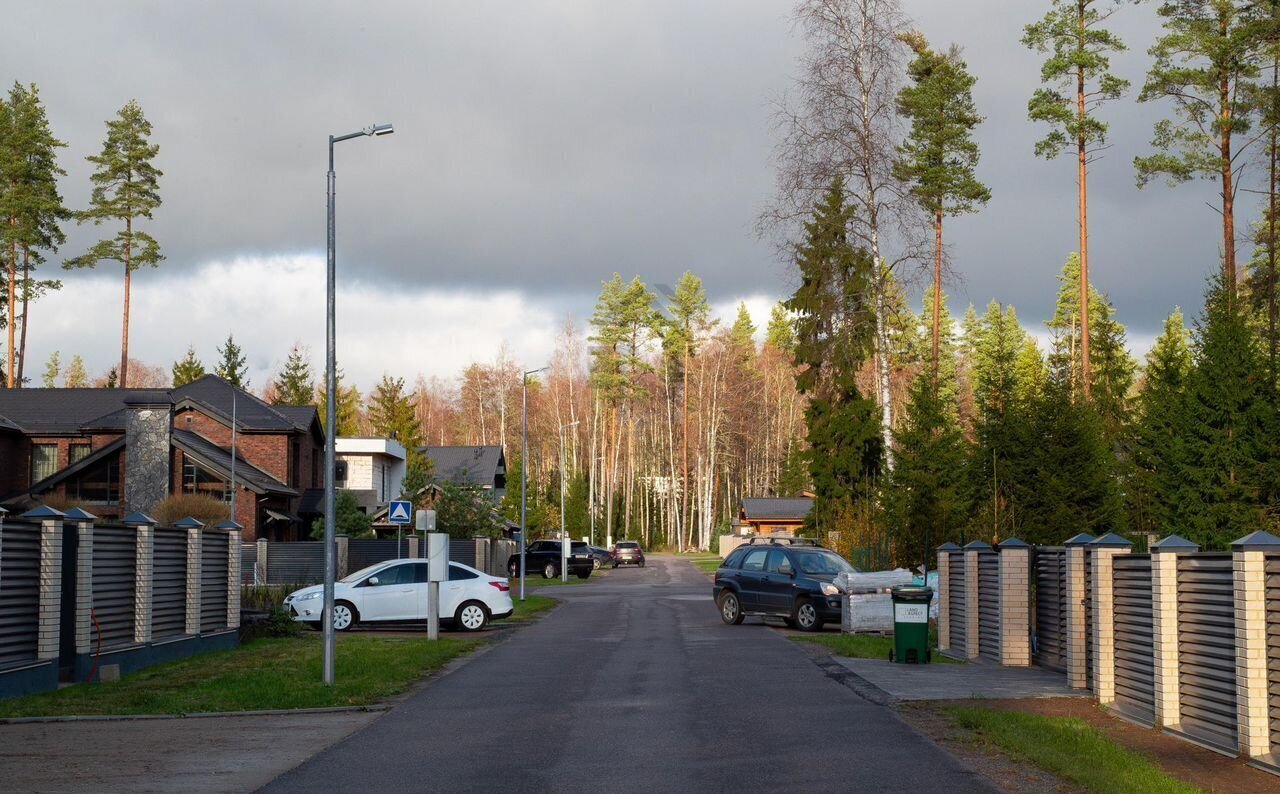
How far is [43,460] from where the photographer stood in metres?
55.5

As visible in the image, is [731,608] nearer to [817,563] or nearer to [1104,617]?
[817,563]

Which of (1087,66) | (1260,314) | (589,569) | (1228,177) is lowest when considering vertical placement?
(589,569)

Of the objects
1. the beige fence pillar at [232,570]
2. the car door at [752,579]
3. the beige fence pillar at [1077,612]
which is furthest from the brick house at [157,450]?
the beige fence pillar at [1077,612]

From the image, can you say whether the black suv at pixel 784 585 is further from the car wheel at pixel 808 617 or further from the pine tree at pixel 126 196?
the pine tree at pixel 126 196

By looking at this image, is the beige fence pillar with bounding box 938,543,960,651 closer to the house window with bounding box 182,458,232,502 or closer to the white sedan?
the white sedan

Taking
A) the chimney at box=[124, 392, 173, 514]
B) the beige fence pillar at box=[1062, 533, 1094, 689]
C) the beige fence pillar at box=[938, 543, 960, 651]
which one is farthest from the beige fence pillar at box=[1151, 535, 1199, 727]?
the chimney at box=[124, 392, 173, 514]

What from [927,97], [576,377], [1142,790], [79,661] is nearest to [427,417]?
[576,377]

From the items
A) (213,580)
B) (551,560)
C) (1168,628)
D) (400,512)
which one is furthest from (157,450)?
(1168,628)

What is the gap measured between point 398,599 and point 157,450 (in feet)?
78.6

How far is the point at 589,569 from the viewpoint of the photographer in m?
66.1

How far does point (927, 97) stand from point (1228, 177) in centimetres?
988

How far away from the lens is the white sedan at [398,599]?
28.1m

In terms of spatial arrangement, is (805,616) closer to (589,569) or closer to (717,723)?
(717,723)

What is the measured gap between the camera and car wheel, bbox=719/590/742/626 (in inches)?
1163
